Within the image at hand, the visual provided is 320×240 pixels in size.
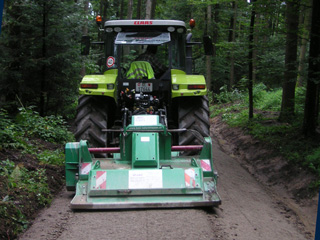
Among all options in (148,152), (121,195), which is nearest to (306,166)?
(148,152)

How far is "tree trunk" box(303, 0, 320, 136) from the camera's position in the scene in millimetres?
8673

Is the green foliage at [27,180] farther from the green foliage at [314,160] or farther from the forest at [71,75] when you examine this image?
the green foliage at [314,160]

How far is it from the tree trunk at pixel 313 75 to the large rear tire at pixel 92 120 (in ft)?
14.6

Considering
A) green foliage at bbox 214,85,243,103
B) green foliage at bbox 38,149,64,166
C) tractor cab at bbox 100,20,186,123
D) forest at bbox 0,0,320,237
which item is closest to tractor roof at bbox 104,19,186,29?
tractor cab at bbox 100,20,186,123

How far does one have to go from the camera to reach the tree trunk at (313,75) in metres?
8.67

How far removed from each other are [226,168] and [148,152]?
399 centimetres

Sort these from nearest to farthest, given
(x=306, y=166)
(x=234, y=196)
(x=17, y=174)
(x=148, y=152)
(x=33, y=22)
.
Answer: (x=148, y=152), (x=17, y=174), (x=234, y=196), (x=306, y=166), (x=33, y=22)

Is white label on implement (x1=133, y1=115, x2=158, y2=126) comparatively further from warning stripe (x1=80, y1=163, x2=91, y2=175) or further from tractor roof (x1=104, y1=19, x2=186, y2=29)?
tractor roof (x1=104, y1=19, x2=186, y2=29)

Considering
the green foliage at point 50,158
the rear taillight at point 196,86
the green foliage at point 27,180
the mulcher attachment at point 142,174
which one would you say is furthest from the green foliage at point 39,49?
the mulcher attachment at point 142,174

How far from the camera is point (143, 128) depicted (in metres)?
6.04

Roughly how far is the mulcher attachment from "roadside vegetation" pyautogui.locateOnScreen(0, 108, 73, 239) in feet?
2.03

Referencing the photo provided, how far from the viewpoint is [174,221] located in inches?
191

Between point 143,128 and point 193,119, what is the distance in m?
1.38

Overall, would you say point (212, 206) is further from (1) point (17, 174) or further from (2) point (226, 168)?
(2) point (226, 168)
